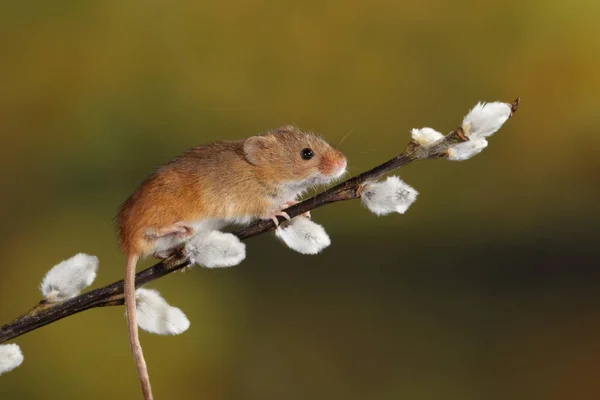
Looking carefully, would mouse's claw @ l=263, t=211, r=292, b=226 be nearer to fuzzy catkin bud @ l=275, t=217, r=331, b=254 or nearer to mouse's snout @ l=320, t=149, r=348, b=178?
fuzzy catkin bud @ l=275, t=217, r=331, b=254

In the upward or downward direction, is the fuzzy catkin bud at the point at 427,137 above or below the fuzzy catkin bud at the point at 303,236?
below

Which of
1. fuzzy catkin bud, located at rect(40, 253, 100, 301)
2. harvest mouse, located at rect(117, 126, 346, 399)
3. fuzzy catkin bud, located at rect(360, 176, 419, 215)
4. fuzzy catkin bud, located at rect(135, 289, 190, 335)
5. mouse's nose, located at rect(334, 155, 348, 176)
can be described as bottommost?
fuzzy catkin bud, located at rect(360, 176, 419, 215)

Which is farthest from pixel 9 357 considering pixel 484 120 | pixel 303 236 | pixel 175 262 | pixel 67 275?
pixel 484 120

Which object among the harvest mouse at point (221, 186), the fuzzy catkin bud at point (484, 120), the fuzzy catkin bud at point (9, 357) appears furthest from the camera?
the harvest mouse at point (221, 186)

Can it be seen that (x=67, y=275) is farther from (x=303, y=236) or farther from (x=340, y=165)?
(x=340, y=165)

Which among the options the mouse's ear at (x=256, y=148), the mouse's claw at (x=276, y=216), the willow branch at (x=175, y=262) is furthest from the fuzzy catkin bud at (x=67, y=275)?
the mouse's ear at (x=256, y=148)

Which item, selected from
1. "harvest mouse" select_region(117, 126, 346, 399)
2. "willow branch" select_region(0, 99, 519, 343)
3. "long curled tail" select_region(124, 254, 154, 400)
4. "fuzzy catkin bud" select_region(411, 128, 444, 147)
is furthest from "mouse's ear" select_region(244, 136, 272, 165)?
"fuzzy catkin bud" select_region(411, 128, 444, 147)

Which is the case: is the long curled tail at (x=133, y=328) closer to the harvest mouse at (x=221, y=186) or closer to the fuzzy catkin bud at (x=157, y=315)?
the fuzzy catkin bud at (x=157, y=315)

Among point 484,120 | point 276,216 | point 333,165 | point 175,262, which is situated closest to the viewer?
point 484,120
